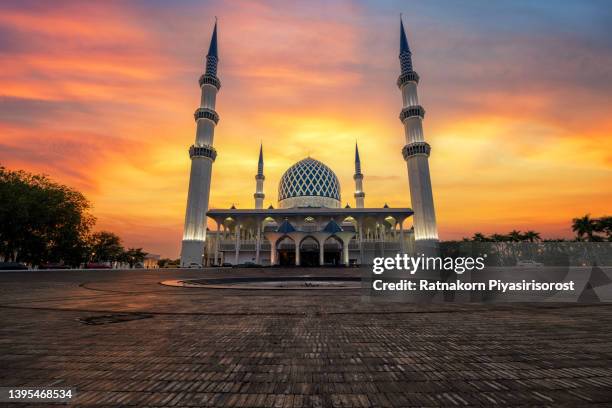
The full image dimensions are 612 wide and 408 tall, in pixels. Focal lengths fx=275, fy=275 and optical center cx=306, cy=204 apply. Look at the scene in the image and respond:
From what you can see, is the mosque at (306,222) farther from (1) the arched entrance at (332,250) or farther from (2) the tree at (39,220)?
(2) the tree at (39,220)

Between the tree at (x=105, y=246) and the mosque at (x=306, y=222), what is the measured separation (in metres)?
23.4

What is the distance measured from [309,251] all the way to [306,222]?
642 centimetres

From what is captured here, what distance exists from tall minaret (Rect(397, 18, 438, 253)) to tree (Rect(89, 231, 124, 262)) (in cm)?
6421

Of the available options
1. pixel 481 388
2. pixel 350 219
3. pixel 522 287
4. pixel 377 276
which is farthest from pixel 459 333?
pixel 350 219

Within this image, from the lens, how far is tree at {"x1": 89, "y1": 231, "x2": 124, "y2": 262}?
59062 millimetres

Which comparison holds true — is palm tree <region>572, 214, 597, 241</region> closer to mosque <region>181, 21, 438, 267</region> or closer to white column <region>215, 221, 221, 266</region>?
mosque <region>181, 21, 438, 267</region>

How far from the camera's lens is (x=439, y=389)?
286 cm

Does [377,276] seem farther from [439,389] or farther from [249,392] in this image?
[249,392]

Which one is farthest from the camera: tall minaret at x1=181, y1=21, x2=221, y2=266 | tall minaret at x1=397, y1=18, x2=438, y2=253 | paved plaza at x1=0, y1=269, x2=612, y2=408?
tall minaret at x1=181, y1=21, x2=221, y2=266

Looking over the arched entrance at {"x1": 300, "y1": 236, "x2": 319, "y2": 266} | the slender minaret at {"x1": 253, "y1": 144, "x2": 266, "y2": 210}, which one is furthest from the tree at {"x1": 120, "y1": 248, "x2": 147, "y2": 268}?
the arched entrance at {"x1": 300, "y1": 236, "x2": 319, "y2": 266}

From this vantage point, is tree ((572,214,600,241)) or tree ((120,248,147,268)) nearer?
tree ((572,214,600,241))

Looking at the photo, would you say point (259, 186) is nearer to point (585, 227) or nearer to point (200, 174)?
point (200, 174)

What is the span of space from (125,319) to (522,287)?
48.1 ft

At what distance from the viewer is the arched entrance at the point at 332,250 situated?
52.8m
